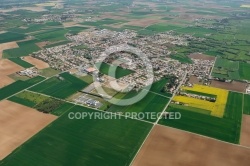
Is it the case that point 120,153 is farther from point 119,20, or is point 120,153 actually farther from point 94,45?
point 119,20

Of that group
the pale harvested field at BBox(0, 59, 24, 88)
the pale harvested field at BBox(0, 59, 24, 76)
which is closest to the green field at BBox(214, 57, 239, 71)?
the pale harvested field at BBox(0, 59, 24, 76)

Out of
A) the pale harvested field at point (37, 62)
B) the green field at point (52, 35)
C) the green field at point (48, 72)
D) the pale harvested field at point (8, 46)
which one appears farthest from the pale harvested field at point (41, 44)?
the green field at point (48, 72)

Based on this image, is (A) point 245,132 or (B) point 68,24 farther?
(B) point 68,24

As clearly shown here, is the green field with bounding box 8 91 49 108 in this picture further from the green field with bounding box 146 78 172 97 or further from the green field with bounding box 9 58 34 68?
the green field with bounding box 146 78 172 97

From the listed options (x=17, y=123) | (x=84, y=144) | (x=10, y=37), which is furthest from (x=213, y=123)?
(x=10, y=37)

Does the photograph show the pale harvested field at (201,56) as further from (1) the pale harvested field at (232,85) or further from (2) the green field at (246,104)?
(2) the green field at (246,104)

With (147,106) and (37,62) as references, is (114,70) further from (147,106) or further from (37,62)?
(37,62)

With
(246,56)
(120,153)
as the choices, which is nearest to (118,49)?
→ (246,56)
